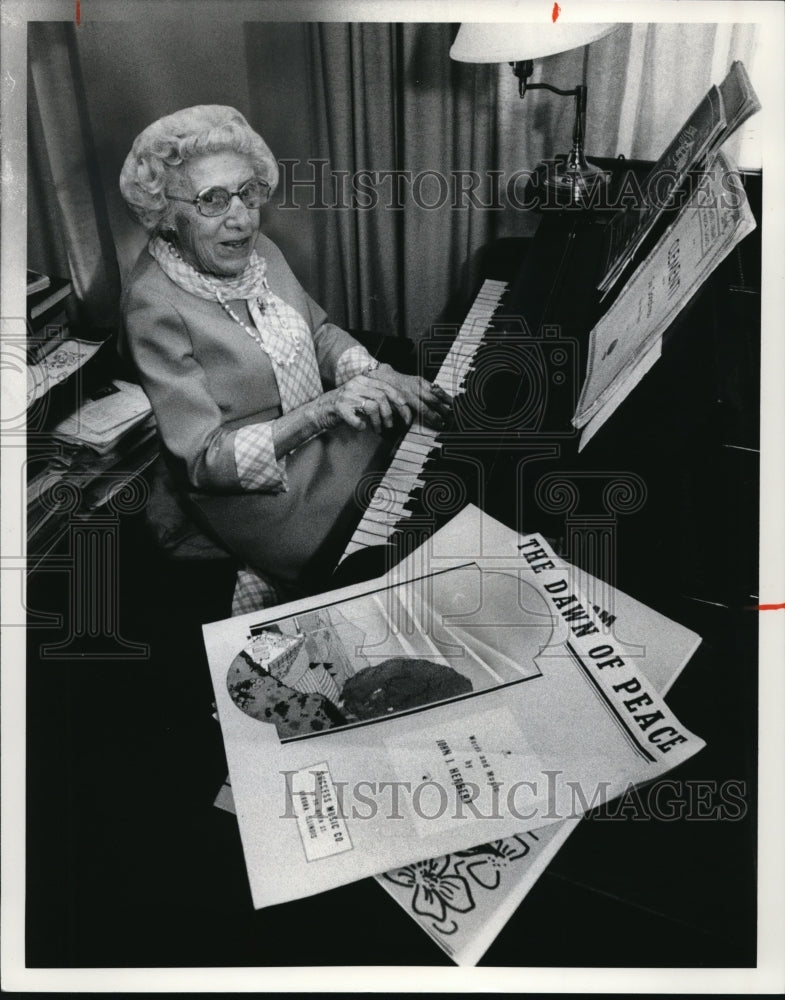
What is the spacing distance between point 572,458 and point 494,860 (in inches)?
14.7

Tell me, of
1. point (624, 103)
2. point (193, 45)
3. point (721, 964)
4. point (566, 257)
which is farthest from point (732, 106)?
point (721, 964)

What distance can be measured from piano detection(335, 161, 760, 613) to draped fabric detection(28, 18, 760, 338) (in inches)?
3.1

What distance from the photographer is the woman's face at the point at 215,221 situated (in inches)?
33.7

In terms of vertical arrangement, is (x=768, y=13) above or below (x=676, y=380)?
above

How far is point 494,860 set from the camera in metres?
0.75

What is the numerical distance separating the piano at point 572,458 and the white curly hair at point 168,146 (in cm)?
28

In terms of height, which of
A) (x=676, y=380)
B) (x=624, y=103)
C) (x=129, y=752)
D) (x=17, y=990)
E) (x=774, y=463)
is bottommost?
(x=17, y=990)

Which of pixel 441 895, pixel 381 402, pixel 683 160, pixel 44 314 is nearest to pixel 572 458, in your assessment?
pixel 381 402

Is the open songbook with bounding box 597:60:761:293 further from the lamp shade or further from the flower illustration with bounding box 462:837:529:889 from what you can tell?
the flower illustration with bounding box 462:837:529:889

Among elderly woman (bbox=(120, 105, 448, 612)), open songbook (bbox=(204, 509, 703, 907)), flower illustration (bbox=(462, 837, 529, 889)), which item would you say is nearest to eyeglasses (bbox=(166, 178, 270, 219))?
elderly woman (bbox=(120, 105, 448, 612))

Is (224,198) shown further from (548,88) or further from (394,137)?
(548,88)

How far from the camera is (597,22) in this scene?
879 mm

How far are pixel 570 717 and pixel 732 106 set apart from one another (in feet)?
1.89

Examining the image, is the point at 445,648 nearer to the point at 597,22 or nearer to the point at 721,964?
the point at 721,964
